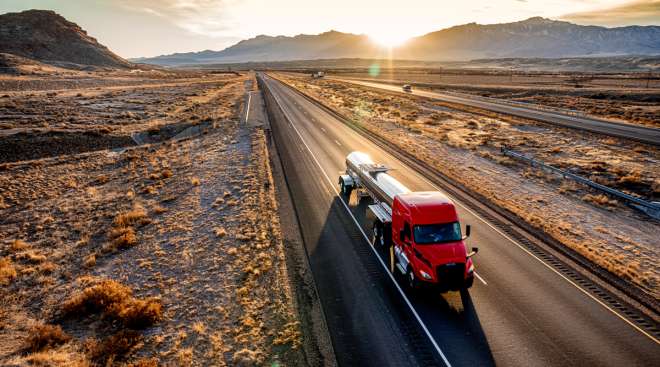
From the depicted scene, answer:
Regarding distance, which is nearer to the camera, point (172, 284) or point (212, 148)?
point (172, 284)

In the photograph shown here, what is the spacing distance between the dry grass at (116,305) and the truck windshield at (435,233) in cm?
1054

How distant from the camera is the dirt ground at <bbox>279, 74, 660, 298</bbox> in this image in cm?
1877

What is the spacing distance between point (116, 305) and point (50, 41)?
185743 millimetres

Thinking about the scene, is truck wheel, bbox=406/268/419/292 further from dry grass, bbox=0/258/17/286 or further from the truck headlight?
dry grass, bbox=0/258/17/286

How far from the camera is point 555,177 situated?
29.4 m

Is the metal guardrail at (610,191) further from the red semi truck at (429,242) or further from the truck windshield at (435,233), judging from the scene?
the truck windshield at (435,233)

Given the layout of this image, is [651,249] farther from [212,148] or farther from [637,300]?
[212,148]

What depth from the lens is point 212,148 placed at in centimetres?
3850

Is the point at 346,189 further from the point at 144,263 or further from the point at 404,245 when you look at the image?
the point at 144,263

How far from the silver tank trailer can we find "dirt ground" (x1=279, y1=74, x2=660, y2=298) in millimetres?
8984

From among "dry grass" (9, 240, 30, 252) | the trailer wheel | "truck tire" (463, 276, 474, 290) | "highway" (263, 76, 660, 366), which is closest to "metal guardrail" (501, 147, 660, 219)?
"highway" (263, 76, 660, 366)

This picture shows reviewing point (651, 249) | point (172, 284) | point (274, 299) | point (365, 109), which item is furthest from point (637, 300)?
point (365, 109)

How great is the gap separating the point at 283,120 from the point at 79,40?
165657mm

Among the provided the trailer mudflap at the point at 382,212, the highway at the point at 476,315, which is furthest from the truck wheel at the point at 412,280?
the trailer mudflap at the point at 382,212
